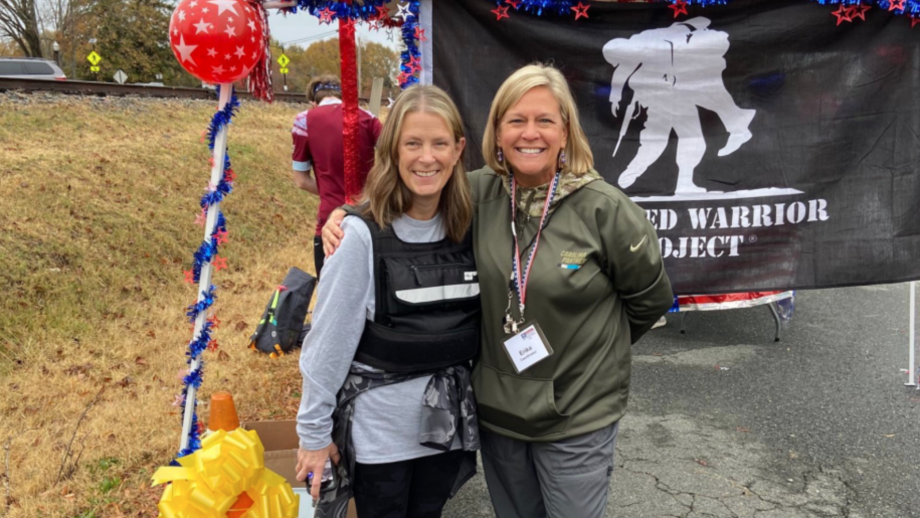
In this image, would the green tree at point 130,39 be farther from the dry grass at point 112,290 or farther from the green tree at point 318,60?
the dry grass at point 112,290

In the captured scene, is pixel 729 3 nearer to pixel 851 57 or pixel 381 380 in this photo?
pixel 851 57

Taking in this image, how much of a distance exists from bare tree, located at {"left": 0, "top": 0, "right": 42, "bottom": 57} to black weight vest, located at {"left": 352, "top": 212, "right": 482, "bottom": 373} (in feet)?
117

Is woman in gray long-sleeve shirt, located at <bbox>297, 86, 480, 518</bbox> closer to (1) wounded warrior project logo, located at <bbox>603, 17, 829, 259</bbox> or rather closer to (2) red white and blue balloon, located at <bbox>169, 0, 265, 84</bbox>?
(2) red white and blue balloon, located at <bbox>169, 0, 265, 84</bbox>

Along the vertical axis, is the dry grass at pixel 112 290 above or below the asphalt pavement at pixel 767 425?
above

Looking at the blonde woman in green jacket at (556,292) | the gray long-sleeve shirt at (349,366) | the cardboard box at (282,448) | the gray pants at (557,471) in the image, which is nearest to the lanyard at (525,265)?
the blonde woman in green jacket at (556,292)

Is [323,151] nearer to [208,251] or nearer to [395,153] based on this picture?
[208,251]

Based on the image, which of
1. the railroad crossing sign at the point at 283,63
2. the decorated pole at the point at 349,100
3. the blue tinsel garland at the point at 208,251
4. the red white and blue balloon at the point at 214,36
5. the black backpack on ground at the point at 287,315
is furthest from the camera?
the railroad crossing sign at the point at 283,63

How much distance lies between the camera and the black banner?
142 inches

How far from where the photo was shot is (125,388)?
4.88 metres

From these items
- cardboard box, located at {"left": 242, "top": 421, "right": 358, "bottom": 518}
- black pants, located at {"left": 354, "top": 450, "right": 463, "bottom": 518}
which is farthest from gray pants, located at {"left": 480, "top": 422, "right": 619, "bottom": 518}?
cardboard box, located at {"left": 242, "top": 421, "right": 358, "bottom": 518}

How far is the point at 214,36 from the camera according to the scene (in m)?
2.84

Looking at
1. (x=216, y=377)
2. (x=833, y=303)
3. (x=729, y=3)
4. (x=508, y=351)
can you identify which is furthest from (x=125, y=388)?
(x=833, y=303)

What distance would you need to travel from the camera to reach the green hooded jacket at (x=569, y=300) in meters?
2.06

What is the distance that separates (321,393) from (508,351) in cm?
59
